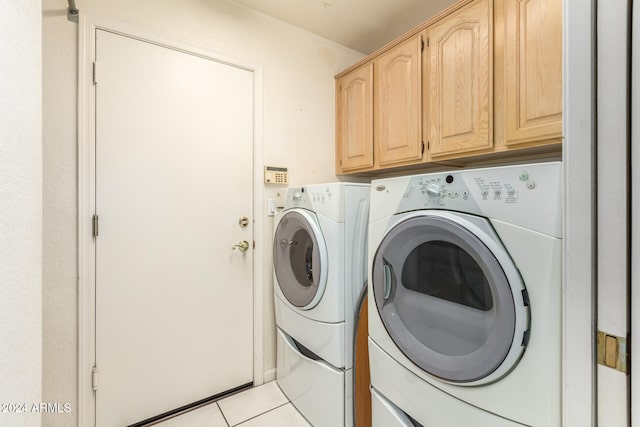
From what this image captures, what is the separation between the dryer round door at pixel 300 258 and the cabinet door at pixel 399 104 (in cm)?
75

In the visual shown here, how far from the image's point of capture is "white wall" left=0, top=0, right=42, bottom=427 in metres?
0.56

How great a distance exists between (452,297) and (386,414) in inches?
23.8

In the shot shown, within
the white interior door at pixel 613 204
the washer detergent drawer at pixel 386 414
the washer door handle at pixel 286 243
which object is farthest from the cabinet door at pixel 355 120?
the white interior door at pixel 613 204

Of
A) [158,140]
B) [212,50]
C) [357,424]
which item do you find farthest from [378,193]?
[212,50]

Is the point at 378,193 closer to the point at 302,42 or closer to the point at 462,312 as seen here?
the point at 462,312

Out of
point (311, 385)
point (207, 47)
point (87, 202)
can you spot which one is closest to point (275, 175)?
point (207, 47)

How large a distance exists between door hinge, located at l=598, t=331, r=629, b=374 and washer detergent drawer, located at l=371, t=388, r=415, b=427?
845 mm

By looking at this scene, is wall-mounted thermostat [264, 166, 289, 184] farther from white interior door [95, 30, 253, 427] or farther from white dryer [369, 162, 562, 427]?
white dryer [369, 162, 562, 427]

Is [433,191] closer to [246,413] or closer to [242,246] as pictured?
[242,246]

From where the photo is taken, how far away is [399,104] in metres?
1.77

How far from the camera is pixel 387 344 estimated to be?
3.77 feet

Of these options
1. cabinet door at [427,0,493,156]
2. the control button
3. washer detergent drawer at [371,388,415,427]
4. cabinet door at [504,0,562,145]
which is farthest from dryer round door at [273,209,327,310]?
cabinet door at [504,0,562,145]

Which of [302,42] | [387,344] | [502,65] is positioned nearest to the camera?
[387,344]

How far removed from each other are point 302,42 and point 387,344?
6.77ft
